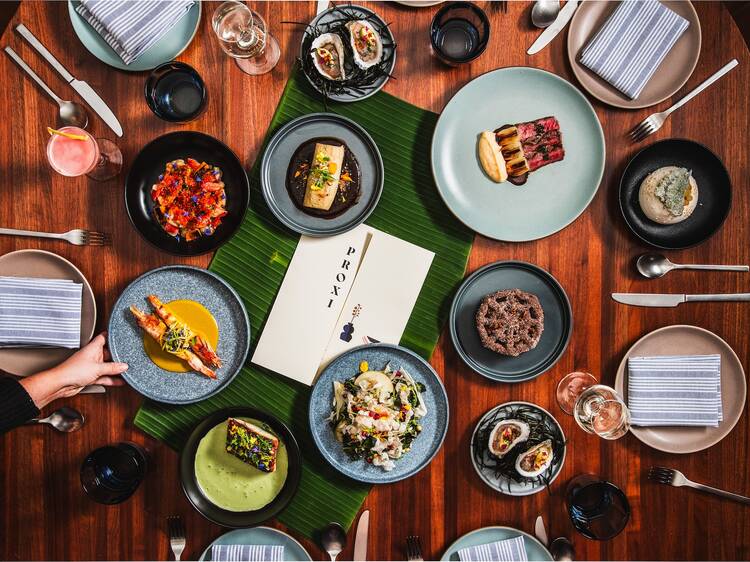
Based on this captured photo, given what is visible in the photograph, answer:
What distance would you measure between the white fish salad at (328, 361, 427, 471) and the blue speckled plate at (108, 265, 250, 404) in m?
0.59

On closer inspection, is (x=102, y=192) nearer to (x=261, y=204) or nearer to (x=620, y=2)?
(x=261, y=204)

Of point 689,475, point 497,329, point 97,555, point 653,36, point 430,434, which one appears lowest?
point 97,555

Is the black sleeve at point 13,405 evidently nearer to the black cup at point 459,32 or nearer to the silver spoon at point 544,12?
the black cup at point 459,32

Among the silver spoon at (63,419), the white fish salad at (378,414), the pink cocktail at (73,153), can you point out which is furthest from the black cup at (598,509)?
the pink cocktail at (73,153)

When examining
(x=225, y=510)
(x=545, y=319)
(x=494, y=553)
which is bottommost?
(x=494, y=553)

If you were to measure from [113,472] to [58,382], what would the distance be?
56 centimetres

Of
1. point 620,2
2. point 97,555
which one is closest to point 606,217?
point 620,2

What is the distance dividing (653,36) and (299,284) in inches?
90.1

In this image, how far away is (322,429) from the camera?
279 centimetres

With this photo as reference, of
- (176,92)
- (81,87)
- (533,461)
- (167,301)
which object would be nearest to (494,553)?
(533,461)

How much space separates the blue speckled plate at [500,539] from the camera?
9.25ft

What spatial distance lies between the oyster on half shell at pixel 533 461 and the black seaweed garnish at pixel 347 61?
2.05 metres

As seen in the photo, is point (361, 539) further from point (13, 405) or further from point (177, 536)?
point (13, 405)

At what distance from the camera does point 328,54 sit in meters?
2.72
